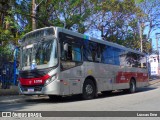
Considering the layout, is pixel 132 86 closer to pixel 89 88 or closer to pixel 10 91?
pixel 89 88

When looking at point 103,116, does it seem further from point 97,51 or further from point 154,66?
point 154,66

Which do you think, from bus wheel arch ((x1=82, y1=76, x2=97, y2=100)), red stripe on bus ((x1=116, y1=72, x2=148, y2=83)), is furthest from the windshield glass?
red stripe on bus ((x1=116, y1=72, x2=148, y2=83))

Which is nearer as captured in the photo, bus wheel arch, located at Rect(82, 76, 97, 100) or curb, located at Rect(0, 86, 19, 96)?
bus wheel arch, located at Rect(82, 76, 97, 100)

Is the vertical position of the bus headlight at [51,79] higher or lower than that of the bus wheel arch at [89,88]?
higher

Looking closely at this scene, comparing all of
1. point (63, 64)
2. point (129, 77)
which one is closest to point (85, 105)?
point (63, 64)

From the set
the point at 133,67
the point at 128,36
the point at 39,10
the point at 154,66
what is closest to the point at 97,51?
the point at 133,67

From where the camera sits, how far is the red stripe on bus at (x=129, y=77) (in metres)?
19.2

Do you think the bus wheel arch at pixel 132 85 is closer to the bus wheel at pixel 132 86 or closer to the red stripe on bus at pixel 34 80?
the bus wheel at pixel 132 86

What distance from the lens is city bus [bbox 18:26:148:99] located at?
13594 mm

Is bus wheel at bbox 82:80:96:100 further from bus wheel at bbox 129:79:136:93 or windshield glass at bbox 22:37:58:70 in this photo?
bus wheel at bbox 129:79:136:93

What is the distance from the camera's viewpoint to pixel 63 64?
13.9m

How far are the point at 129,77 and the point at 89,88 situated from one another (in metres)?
5.87

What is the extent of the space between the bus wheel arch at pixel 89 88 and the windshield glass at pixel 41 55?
8.24ft

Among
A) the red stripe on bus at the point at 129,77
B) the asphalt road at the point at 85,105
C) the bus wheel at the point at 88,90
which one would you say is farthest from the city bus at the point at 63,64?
the red stripe on bus at the point at 129,77
